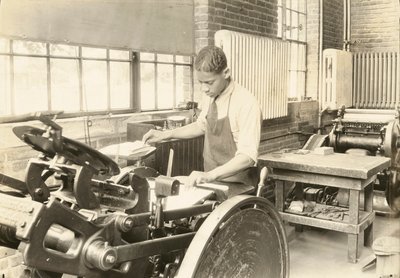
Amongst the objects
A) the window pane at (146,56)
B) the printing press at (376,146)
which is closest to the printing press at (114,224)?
the window pane at (146,56)

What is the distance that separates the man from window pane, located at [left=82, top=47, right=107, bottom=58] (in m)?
0.95

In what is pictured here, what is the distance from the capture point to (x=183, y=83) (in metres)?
4.56

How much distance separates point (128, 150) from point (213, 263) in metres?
1.14

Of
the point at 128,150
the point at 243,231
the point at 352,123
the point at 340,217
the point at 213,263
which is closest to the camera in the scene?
the point at 213,263

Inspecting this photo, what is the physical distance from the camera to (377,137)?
197 inches

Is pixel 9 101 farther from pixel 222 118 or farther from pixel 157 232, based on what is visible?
pixel 157 232

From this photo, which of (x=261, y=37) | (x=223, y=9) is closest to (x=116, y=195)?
(x=223, y=9)

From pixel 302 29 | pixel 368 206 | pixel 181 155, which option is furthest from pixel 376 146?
pixel 302 29

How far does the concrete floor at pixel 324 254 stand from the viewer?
3.73 metres

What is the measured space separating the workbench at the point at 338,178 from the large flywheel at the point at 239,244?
5.77 ft

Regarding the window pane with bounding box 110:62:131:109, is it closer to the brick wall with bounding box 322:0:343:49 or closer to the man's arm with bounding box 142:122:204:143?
the man's arm with bounding box 142:122:204:143

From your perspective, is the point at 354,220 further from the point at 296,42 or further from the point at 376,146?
the point at 296,42

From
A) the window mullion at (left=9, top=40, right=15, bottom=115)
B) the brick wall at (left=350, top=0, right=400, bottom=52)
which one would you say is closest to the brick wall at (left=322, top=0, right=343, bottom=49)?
the brick wall at (left=350, top=0, right=400, bottom=52)

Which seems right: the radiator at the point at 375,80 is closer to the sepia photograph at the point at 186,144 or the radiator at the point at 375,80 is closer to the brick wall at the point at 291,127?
the sepia photograph at the point at 186,144
